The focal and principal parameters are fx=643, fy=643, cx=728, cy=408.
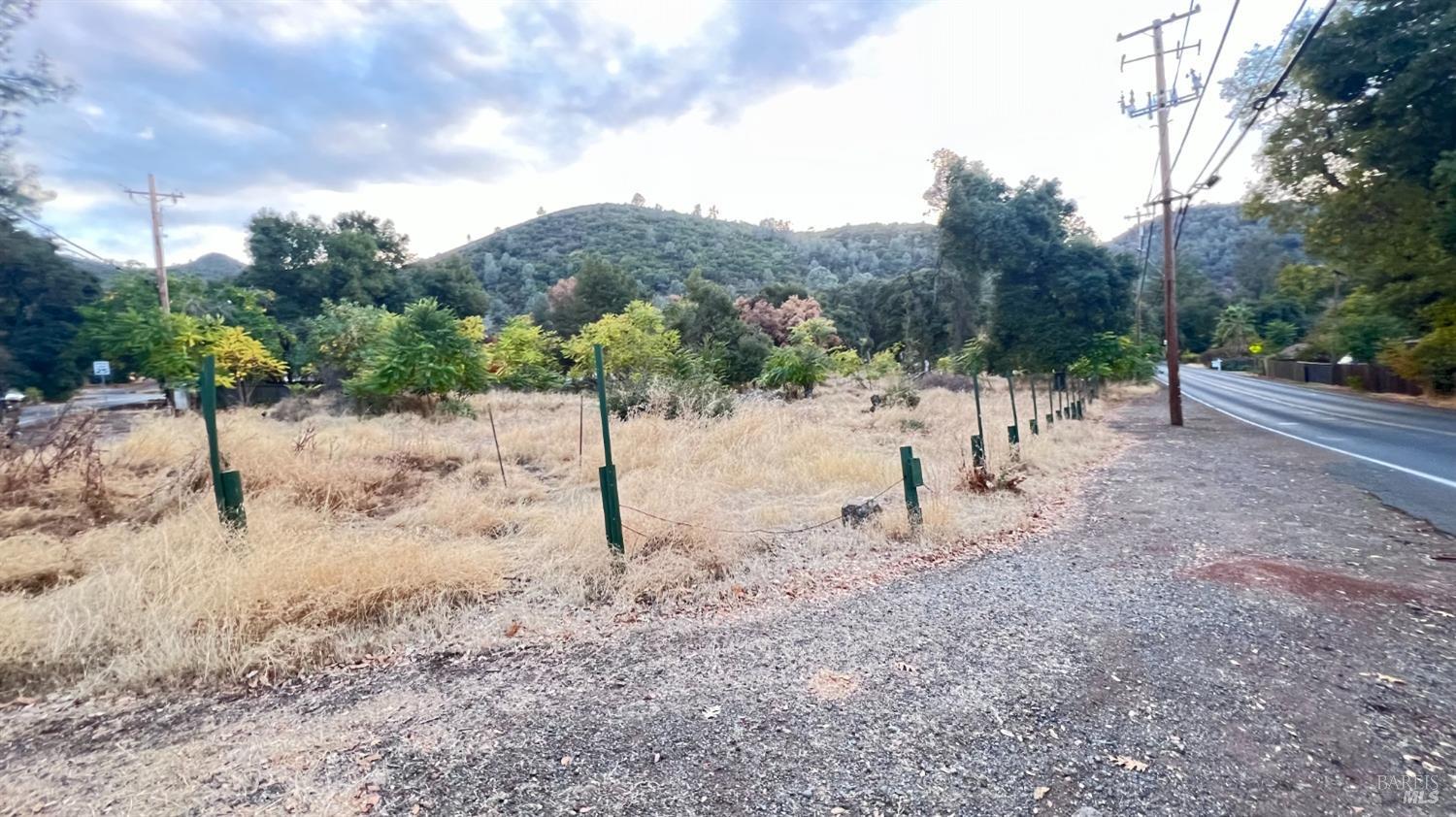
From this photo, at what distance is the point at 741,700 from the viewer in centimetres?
316

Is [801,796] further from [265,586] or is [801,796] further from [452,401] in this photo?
[452,401]

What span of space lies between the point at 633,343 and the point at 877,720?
21497mm

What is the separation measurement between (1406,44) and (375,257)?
50469 millimetres

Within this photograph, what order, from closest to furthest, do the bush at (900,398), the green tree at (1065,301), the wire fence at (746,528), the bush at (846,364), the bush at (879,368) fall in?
the wire fence at (746,528) < the bush at (900,398) < the bush at (879,368) < the green tree at (1065,301) < the bush at (846,364)

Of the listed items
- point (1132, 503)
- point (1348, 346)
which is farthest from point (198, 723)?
point (1348, 346)

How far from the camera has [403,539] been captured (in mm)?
→ 5102

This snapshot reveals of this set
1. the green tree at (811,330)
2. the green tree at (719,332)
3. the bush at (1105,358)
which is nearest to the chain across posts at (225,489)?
the green tree at (719,332)

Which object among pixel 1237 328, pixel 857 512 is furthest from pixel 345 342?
pixel 1237 328

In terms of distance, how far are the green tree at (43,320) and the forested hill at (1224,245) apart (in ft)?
258

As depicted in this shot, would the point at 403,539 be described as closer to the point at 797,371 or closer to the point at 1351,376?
the point at 797,371

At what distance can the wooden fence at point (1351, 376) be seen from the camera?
Answer: 2473 centimetres

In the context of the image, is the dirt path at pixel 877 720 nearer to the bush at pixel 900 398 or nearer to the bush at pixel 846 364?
the bush at pixel 900 398

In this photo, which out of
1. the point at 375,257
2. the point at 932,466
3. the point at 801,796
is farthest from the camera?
the point at 375,257

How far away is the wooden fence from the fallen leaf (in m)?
30.2
